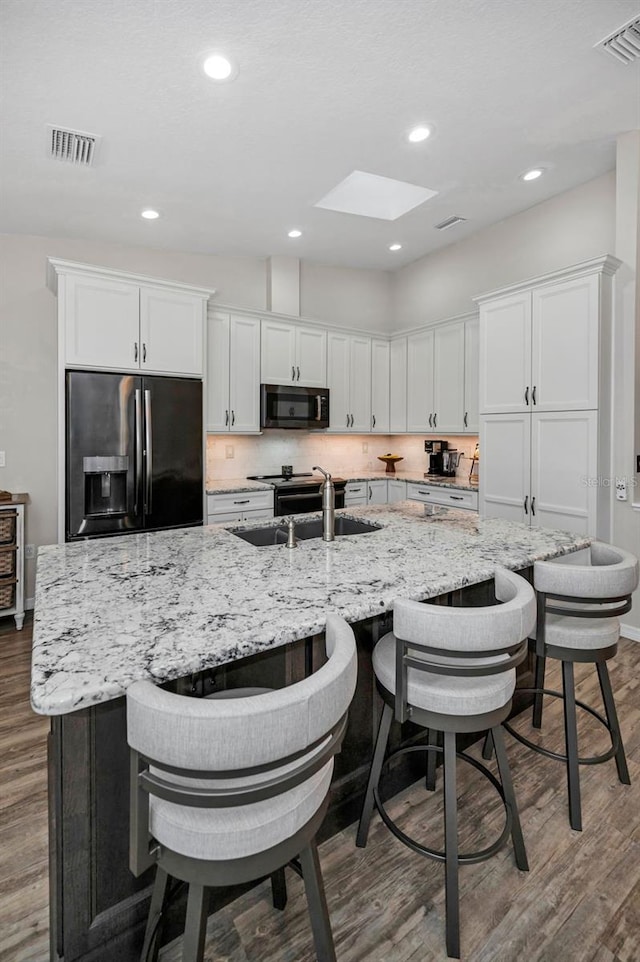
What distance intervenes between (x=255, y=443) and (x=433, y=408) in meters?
1.89

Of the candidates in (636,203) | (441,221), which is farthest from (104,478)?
(636,203)

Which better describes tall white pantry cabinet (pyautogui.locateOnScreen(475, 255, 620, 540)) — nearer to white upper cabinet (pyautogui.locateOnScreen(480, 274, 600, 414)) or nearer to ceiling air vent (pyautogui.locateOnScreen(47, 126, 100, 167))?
white upper cabinet (pyautogui.locateOnScreen(480, 274, 600, 414))

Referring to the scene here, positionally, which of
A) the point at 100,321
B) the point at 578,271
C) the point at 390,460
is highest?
the point at 578,271

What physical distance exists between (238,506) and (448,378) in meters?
2.43

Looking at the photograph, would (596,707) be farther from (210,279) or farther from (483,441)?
(210,279)

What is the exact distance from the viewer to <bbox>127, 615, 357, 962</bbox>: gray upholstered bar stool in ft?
2.77

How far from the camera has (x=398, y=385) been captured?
5359 millimetres

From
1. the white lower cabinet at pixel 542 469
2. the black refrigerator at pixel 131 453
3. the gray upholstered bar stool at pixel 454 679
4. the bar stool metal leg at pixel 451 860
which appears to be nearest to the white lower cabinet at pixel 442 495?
the white lower cabinet at pixel 542 469

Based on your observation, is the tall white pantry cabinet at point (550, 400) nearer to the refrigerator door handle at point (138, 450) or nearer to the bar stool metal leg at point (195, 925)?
the refrigerator door handle at point (138, 450)

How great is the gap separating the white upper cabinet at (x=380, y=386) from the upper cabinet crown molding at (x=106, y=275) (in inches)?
83.2

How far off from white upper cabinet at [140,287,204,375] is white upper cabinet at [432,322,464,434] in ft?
7.81

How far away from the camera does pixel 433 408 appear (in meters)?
4.90

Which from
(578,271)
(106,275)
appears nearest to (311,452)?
(106,275)

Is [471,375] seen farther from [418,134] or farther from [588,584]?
[588,584]
